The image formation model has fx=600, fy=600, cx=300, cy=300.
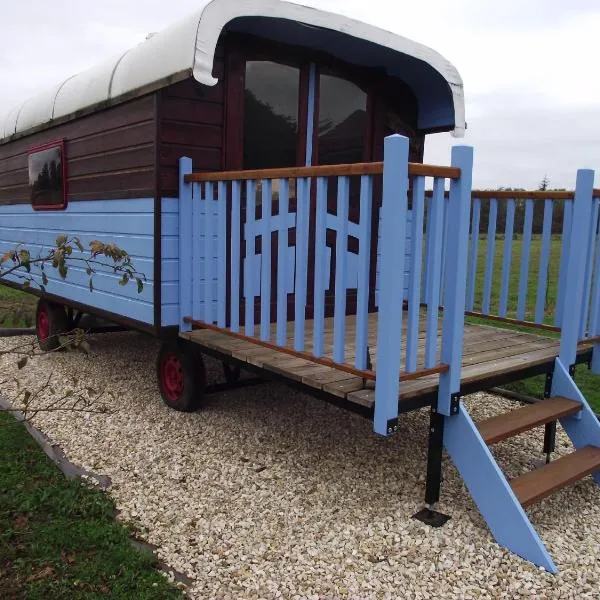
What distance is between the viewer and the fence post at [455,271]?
3.02 m

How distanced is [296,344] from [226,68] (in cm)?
233

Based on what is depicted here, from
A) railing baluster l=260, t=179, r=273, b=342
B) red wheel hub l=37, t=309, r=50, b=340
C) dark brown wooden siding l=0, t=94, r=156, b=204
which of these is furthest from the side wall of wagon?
railing baluster l=260, t=179, r=273, b=342

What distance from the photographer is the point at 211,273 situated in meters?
4.10

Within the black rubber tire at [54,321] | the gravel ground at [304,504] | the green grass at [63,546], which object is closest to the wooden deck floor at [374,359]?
the gravel ground at [304,504]

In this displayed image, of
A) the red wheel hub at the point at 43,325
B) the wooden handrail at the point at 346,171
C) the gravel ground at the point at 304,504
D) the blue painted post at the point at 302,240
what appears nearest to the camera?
the gravel ground at the point at 304,504

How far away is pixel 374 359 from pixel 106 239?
2.66 metres

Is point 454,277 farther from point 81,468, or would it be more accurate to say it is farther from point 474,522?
point 81,468

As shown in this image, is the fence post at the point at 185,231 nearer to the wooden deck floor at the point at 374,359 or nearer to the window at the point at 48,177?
the wooden deck floor at the point at 374,359

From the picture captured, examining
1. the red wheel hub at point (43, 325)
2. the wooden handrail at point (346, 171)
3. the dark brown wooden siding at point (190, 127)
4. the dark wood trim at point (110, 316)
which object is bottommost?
the red wheel hub at point (43, 325)

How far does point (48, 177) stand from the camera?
6.06 meters

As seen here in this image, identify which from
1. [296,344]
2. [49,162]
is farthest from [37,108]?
[296,344]

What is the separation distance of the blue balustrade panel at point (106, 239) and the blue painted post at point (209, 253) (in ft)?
1.31

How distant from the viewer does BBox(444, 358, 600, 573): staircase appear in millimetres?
2904

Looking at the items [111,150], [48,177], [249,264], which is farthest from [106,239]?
[249,264]
